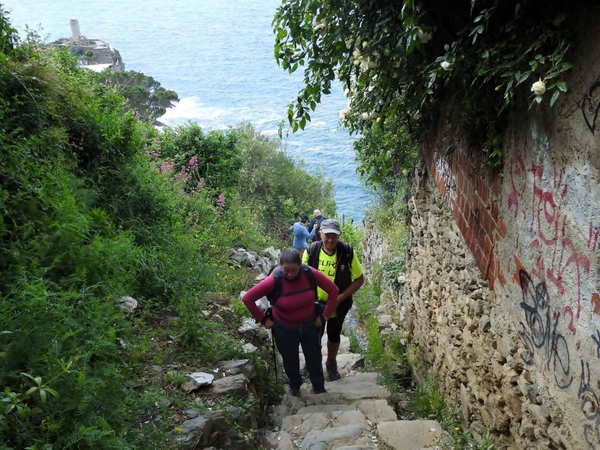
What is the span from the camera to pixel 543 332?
9.46 feet

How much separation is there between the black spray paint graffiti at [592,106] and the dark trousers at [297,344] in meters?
3.19

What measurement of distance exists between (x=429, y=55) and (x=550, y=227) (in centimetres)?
189

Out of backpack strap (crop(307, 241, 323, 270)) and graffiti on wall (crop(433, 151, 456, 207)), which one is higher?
graffiti on wall (crop(433, 151, 456, 207))

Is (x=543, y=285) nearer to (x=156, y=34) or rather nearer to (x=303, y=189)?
(x=303, y=189)

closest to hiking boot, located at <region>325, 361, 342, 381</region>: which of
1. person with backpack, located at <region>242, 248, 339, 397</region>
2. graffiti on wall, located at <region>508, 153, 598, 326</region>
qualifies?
person with backpack, located at <region>242, 248, 339, 397</region>

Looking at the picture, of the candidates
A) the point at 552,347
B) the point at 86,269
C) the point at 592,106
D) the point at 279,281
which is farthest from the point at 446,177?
the point at 86,269

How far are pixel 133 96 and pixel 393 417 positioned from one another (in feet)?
82.8

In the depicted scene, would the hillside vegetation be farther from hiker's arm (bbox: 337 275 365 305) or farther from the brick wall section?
the brick wall section

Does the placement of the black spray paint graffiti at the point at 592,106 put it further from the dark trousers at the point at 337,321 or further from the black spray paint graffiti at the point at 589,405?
the dark trousers at the point at 337,321

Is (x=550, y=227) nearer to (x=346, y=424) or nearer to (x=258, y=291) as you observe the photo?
(x=258, y=291)

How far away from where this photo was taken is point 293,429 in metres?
4.60

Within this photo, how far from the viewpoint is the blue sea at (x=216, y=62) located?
4756 cm

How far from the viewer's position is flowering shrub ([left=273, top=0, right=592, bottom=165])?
2.57 metres

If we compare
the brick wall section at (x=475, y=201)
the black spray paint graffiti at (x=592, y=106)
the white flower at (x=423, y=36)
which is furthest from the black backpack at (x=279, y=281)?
the black spray paint graffiti at (x=592, y=106)
